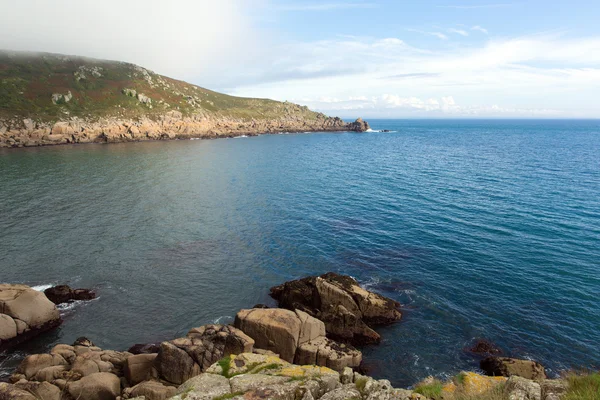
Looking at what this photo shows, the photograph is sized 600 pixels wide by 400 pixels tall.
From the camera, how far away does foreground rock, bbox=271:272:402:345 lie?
2858 cm

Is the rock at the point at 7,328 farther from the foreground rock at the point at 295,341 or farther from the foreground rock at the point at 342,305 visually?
the foreground rock at the point at 342,305

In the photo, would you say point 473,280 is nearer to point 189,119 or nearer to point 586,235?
point 586,235

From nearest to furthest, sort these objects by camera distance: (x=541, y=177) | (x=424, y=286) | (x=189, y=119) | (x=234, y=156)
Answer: (x=424, y=286) < (x=541, y=177) < (x=234, y=156) < (x=189, y=119)

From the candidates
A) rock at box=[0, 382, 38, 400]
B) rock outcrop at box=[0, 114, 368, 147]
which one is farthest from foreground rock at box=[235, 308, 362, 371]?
rock outcrop at box=[0, 114, 368, 147]

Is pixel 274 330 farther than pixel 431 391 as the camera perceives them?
Yes

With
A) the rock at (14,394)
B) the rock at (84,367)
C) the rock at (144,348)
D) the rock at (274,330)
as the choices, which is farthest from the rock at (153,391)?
the rock at (274,330)

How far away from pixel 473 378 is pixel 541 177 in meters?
77.9

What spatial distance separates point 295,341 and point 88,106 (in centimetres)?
16357

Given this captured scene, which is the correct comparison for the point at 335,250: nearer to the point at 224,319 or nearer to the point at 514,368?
the point at 224,319

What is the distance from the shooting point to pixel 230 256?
42062 millimetres

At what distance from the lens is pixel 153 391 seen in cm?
1838

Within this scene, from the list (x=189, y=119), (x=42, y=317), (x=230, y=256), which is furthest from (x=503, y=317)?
(x=189, y=119)

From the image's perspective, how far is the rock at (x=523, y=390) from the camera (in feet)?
41.6

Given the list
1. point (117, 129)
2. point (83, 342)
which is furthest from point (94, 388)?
point (117, 129)
